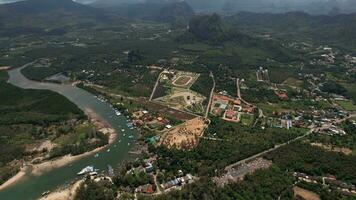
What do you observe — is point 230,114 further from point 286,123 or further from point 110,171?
point 110,171

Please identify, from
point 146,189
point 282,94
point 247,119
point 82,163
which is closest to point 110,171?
point 82,163

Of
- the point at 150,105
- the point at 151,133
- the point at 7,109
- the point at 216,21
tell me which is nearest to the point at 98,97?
the point at 150,105

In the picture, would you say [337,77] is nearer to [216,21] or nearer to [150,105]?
[150,105]

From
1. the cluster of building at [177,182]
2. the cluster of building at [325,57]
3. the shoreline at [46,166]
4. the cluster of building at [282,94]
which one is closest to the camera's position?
the cluster of building at [177,182]

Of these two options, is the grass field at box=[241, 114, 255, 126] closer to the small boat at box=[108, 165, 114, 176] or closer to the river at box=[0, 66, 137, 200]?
the river at box=[0, 66, 137, 200]

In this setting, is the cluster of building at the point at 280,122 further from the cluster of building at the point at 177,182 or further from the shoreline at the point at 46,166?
the shoreline at the point at 46,166

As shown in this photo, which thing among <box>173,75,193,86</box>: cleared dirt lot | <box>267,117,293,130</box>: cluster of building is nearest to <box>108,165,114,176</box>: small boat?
<box>267,117,293,130</box>: cluster of building

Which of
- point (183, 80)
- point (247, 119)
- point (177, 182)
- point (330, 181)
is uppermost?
point (183, 80)

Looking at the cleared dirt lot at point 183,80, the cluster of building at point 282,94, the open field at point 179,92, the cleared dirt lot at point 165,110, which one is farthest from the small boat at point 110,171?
the cluster of building at point 282,94
